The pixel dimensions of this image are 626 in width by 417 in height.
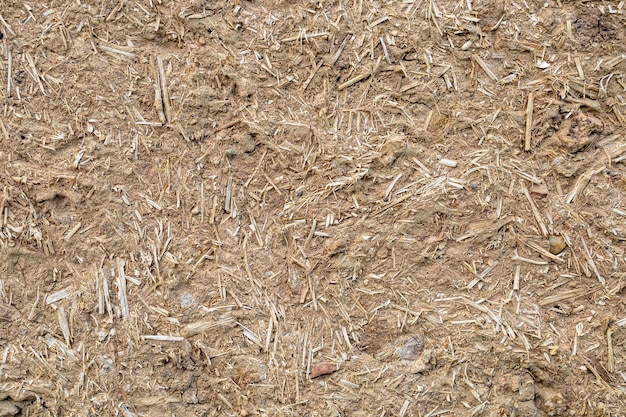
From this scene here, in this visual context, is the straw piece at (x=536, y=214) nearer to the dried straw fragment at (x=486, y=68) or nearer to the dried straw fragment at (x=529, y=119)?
the dried straw fragment at (x=529, y=119)

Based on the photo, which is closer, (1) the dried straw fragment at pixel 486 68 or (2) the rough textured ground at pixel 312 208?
(2) the rough textured ground at pixel 312 208

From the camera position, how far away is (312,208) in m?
2.76

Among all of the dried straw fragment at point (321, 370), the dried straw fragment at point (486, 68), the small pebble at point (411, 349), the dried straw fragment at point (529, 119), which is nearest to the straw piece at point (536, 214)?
the dried straw fragment at point (529, 119)

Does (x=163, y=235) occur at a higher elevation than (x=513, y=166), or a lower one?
lower

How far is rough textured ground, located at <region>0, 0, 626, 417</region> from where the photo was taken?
2652 millimetres

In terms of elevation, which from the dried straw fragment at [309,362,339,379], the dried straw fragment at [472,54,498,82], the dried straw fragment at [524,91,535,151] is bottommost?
the dried straw fragment at [309,362,339,379]

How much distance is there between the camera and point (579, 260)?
2.68 meters

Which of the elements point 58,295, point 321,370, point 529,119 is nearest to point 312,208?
point 321,370

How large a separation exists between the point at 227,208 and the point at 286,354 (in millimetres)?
766

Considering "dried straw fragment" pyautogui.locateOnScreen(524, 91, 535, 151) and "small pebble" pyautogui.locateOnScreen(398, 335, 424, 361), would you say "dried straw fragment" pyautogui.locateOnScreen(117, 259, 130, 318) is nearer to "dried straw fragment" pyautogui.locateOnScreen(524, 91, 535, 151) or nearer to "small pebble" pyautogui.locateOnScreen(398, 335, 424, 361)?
"small pebble" pyautogui.locateOnScreen(398, 335, 424, 361)

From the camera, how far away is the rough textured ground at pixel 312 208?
104 inches

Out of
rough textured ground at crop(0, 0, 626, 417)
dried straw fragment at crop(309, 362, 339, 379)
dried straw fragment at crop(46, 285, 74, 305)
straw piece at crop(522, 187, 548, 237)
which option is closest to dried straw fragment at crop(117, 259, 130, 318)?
rough textured ground at crop(0, 0, 626, 417)

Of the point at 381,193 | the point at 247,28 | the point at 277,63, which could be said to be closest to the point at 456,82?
the point at 381,193

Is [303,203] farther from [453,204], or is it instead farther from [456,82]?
[456,82]
